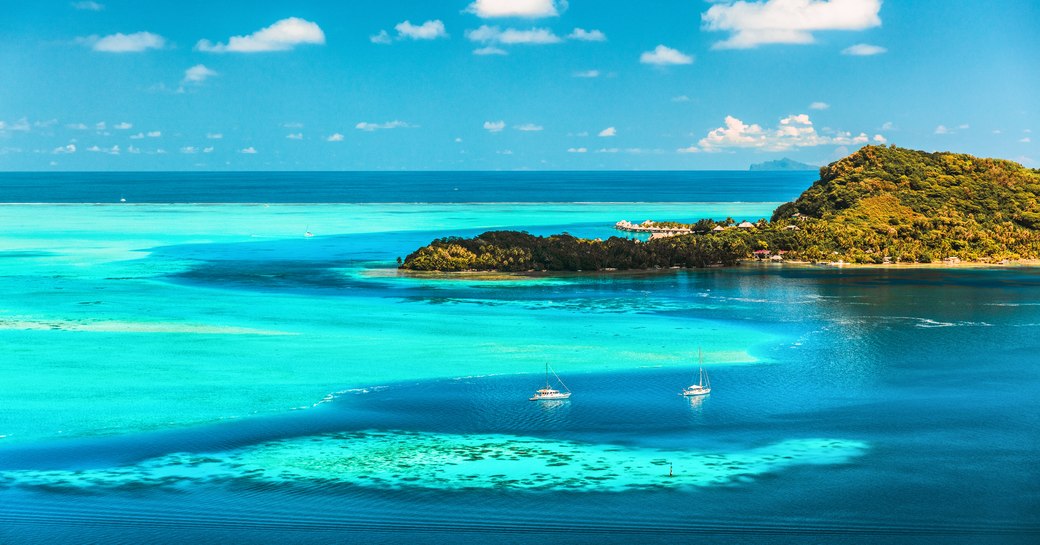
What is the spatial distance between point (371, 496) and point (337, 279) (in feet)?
117

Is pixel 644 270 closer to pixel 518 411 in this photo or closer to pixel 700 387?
pixel 700 387

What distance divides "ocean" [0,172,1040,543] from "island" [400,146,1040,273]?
4.85 m

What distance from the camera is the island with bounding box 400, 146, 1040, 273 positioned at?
59.6m

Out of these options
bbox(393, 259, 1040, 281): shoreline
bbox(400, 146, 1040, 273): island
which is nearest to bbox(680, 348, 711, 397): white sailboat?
bbox(393, 259, 1040, 281): shoreline

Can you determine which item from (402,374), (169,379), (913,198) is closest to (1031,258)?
(913,198)

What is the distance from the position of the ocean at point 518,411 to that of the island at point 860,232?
15.9 feet

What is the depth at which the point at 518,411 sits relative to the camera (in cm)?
2683

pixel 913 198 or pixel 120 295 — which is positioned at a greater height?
pixel 913 198

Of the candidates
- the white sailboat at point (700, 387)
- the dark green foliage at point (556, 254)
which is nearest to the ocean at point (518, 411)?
the white sailboat at point (700, 387)

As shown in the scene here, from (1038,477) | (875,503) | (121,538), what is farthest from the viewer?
(1038,477)

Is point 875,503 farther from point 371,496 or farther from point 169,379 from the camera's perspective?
point 169,379

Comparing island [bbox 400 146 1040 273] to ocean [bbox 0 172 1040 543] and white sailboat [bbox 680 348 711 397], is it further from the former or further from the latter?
white sailboat [bbox 680 348 711 397]

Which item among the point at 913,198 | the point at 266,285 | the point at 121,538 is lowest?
the point at 121,538

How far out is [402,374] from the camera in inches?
1243
